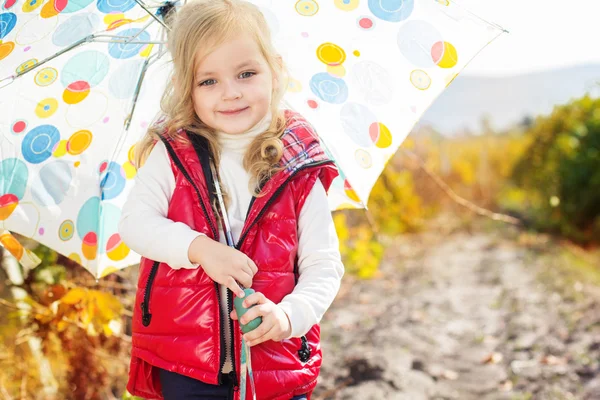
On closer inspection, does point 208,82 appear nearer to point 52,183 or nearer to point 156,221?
point 156,221

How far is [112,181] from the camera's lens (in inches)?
83.9

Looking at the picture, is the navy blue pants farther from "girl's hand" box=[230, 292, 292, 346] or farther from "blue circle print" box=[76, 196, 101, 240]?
"blue circle print" box=[76, 196, 101, 240]

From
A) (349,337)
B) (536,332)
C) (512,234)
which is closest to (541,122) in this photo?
(512,234)

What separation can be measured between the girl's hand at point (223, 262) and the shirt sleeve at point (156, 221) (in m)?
0.03

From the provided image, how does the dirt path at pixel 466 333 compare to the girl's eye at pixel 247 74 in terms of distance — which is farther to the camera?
the dirt path at pixel 466 333

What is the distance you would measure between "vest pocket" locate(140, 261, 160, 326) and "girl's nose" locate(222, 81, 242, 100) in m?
0.49

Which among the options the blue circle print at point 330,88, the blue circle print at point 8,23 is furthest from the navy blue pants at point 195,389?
the blue circle print at point 8,23

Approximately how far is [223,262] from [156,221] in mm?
241

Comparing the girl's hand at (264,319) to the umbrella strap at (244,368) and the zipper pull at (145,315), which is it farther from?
the zipper pull at (145,315)

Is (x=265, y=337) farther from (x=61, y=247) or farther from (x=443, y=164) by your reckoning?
(x=443, y=164)

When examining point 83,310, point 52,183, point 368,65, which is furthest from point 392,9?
point 83,310

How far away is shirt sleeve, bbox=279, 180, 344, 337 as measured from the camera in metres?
1.58

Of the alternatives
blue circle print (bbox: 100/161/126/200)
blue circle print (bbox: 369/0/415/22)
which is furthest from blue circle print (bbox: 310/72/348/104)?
blue circle print (bbox: 100/161/126/200)

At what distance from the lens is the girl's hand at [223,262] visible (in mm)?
1550
